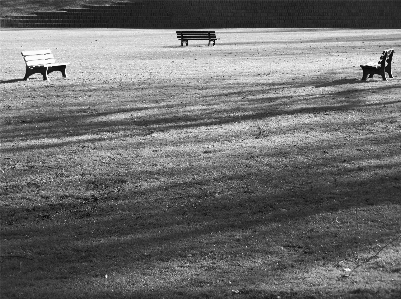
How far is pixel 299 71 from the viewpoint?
60.1ft

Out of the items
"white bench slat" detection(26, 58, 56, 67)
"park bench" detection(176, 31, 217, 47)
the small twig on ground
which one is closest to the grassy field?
the small twig on ground

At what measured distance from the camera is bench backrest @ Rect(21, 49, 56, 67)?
54.9ft

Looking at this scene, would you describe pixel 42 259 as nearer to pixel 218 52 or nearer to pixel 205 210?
pixel 205 210

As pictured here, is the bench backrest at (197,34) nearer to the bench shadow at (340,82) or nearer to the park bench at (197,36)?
the park bench at (197,36)

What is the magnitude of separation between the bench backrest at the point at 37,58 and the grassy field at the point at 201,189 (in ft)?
1.91

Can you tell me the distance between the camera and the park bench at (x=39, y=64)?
55.1 feet

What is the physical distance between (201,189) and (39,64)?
997cm

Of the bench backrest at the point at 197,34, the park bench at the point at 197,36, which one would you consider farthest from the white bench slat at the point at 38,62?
the bench backrest at the point at 197,34

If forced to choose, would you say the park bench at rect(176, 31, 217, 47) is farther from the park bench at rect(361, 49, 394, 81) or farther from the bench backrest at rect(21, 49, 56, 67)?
the park bench at rect(361, 49, 394, 81)

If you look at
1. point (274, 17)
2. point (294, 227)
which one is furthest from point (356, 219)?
point (274, 17)

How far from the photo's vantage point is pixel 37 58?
55.9ft

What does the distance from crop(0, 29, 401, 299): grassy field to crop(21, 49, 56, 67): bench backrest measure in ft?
1.91

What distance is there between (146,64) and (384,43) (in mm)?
10851

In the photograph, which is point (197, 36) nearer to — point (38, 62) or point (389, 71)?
point (38, 62)
